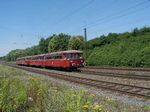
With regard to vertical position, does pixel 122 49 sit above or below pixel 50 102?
above

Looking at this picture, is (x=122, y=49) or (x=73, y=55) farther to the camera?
(x=122, y=49)

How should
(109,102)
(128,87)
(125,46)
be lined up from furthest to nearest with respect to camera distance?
(125,46) < (128,87) < (109,102)

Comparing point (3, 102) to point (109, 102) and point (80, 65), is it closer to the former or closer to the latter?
point (109, 102)

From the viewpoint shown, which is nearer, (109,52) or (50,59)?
(50,59)

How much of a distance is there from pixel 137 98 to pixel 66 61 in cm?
2225

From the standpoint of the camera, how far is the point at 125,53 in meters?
45.3

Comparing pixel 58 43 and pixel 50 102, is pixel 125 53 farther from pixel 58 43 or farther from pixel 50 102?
pixel 58 43

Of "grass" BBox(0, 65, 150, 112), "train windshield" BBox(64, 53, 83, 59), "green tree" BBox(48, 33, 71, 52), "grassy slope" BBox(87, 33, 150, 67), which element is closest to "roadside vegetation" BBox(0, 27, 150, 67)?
"grassy slope" BBox(87, 33, 150, 67)

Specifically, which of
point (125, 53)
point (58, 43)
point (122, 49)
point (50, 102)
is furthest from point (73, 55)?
point (58, 43)

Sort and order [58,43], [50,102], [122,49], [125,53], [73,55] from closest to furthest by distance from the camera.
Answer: [50,102]
[73,55]
[125,53]
[122,49]
[58,43]

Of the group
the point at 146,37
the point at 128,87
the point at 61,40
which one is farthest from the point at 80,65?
the point at 61,40

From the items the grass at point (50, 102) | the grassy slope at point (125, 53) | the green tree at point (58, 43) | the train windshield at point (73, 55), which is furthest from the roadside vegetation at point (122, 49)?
the grass at point (50, 102)

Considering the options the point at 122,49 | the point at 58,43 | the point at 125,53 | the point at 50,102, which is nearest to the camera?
the point at 50,102

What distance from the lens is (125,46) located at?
156 ft
